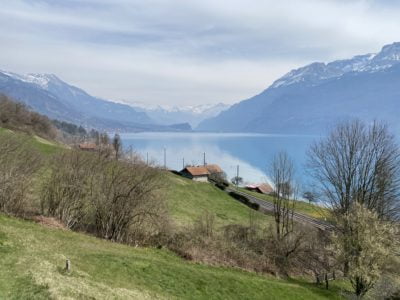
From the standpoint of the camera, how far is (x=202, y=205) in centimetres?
6519

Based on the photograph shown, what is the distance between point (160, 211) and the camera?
35438 mm

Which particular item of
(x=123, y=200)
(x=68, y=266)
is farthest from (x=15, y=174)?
(x=68, y=266)

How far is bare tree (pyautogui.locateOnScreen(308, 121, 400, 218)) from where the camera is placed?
144ft

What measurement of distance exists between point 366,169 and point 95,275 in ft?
111

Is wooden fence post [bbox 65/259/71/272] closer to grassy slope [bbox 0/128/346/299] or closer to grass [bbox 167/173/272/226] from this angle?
grassy slope [bbox 0/128/346/299]

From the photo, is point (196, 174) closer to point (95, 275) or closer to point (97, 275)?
point (97, 275)

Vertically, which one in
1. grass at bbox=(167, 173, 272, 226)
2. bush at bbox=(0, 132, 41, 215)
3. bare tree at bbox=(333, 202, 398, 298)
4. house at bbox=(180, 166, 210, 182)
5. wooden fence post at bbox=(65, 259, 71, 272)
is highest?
bush at bbox=(0, 132, 41, 215)

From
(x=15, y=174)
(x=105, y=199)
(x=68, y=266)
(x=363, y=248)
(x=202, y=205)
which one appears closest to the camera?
(x=68, y=266)

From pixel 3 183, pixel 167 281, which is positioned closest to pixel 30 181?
pixel 3 183

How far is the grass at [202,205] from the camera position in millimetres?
55250

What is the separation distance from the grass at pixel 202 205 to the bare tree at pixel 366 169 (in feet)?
52.1

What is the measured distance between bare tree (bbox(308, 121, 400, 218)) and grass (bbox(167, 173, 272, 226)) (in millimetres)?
15886

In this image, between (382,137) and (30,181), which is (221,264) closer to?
(30,181)

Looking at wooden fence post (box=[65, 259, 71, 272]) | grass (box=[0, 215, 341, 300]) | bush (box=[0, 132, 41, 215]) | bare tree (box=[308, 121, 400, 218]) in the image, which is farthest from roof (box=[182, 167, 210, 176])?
wooden fence post (box=[65, 259, 71, 272])
